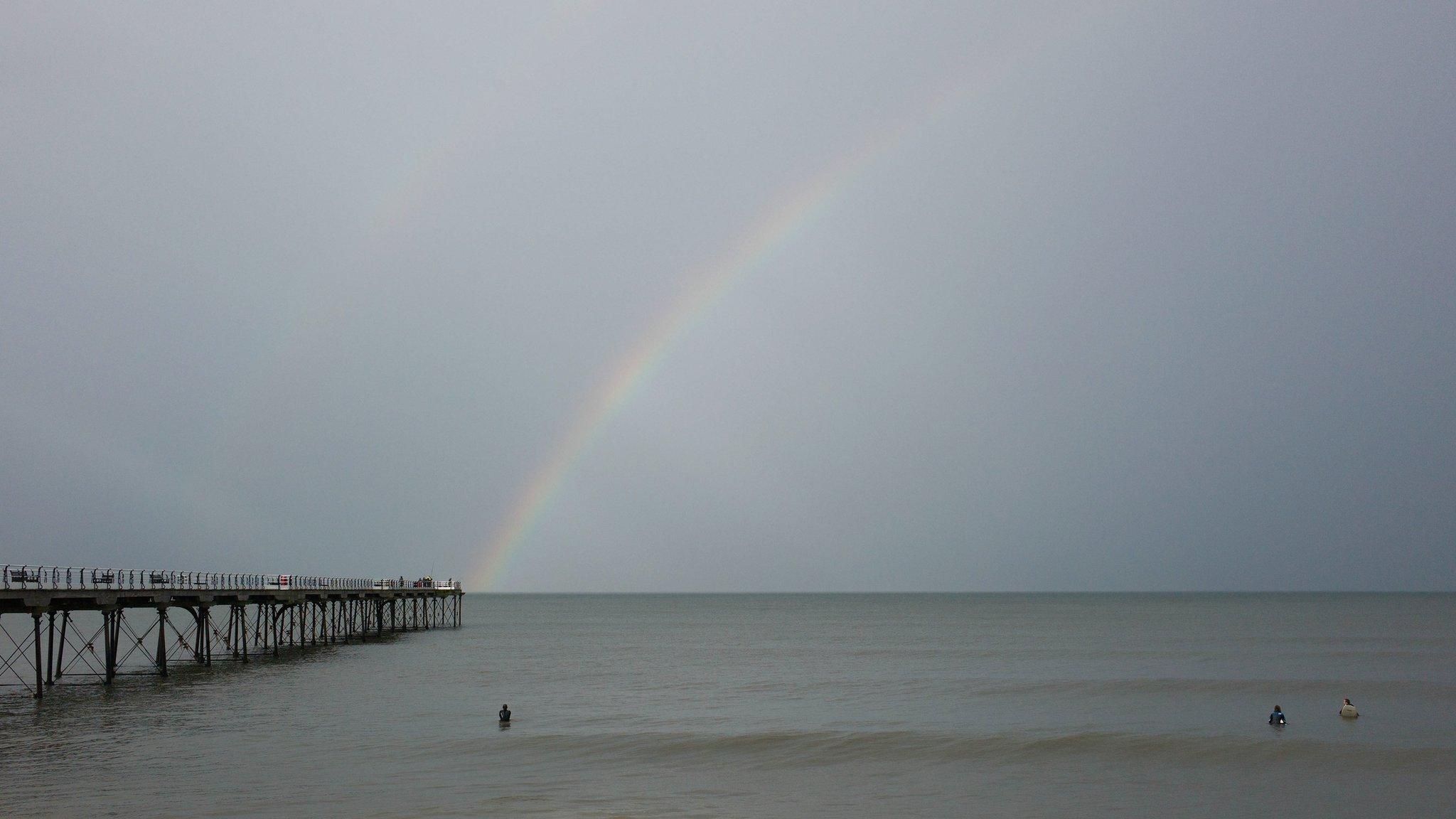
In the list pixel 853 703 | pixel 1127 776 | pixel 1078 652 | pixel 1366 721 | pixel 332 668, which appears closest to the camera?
pixel 1127 776

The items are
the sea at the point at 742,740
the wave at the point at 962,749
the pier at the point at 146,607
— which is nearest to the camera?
the sea at the point at 742,740

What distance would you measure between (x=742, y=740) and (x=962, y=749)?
7.67m

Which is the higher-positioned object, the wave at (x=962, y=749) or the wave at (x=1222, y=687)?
the wave at (x=962, y=749)

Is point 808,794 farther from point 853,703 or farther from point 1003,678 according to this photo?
point 1003,678

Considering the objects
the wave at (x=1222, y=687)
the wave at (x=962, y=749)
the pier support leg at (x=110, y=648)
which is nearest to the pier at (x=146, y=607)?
the pier support leg at (x=110, y=648)

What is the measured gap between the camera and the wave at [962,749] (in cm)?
3397

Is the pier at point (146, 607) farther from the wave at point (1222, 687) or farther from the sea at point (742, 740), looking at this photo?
the wave at point (1222, 687)

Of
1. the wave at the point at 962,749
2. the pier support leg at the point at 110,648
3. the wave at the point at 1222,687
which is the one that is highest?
the pier support leg at the point at 110,648

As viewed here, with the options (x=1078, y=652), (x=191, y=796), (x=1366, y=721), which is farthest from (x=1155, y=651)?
(x=191, y=796)

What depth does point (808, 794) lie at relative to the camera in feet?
94.1

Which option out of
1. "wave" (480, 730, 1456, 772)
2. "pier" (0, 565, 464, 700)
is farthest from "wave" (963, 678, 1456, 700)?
"pier" (0, 565, 464, 700)

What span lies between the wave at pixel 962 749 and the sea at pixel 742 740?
0.53 feet

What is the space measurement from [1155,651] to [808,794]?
69300 mm

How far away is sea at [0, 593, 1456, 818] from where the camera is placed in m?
27.7
